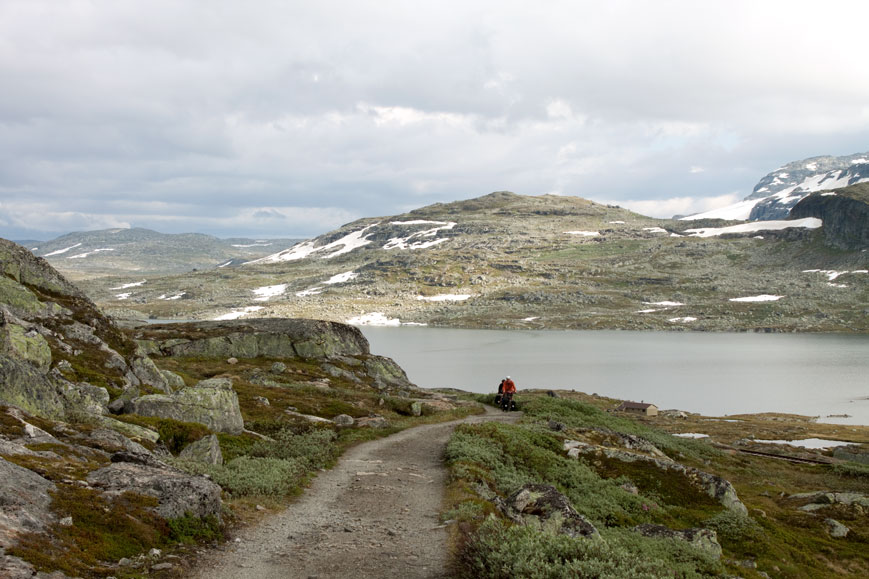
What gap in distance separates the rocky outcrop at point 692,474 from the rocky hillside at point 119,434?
11576 millimetres

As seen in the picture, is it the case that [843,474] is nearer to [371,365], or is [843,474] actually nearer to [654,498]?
[654,498]

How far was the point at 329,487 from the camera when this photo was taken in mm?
20406

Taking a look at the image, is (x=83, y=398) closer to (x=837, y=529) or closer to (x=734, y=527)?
(x=734, y=527)

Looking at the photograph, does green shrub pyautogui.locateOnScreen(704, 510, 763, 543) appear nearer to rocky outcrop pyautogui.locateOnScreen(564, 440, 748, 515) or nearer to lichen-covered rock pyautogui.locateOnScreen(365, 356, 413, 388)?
rocky outcrop pyautogui.locateOnScreen(564, 440, 748, 515)

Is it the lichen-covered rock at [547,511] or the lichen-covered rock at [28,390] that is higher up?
the lichen-covered rock at [28,390]

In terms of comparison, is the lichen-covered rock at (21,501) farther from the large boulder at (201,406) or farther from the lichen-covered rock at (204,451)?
the large boulder at (201,406)

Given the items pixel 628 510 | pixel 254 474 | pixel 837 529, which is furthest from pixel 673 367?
pixel 254 474

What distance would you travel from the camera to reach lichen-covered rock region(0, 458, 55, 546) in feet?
33.1

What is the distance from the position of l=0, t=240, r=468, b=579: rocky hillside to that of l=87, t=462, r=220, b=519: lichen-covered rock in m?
0.04

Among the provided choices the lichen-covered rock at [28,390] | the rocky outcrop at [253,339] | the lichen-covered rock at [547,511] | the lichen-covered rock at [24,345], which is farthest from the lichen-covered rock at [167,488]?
the rocky outcrop at [253,339]

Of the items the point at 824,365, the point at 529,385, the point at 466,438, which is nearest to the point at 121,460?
the point at 466,438

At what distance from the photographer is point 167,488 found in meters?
13.7

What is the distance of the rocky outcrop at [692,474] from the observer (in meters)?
29.2

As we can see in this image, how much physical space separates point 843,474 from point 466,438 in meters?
42.1
